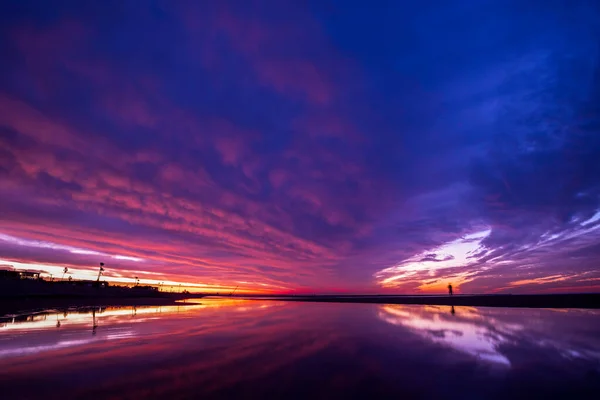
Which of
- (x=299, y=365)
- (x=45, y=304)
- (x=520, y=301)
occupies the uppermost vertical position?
(x=299, y=365)

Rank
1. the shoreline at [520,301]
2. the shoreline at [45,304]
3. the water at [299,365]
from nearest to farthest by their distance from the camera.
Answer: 1. the water at [299,365]
2. the shoreline at [45,304]
3. the shoreline at [520,301]

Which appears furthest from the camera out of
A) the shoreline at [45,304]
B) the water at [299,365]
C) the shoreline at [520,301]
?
the shoreline at [520,301]

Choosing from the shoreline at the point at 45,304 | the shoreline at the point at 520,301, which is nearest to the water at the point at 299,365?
the shoreline at the point at 45,304

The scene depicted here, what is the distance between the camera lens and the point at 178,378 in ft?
29.5

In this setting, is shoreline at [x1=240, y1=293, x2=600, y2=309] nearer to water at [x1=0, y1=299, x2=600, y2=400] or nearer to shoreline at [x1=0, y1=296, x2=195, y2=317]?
water at [x1=0, y1=299, x2=600, y2=400]

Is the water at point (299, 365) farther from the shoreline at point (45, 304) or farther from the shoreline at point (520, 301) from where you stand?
the shoreline at point (520, 301)

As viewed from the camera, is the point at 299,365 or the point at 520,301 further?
the point at 520,301

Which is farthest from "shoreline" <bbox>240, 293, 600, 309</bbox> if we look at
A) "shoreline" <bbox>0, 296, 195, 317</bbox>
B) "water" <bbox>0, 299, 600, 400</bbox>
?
"shoreline" <bbox>0, 296, 195, 317</bbox>

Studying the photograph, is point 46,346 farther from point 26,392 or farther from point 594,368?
point 594,368

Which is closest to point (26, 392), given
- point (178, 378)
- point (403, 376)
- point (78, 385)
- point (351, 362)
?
point (78, 385)

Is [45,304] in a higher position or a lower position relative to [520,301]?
higher

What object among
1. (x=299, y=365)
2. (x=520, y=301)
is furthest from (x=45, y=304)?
(x=520, y=301)

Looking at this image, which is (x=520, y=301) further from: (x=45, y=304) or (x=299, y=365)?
(x=45, y=304)

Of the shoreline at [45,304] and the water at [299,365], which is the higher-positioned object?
the water at [299,365]
